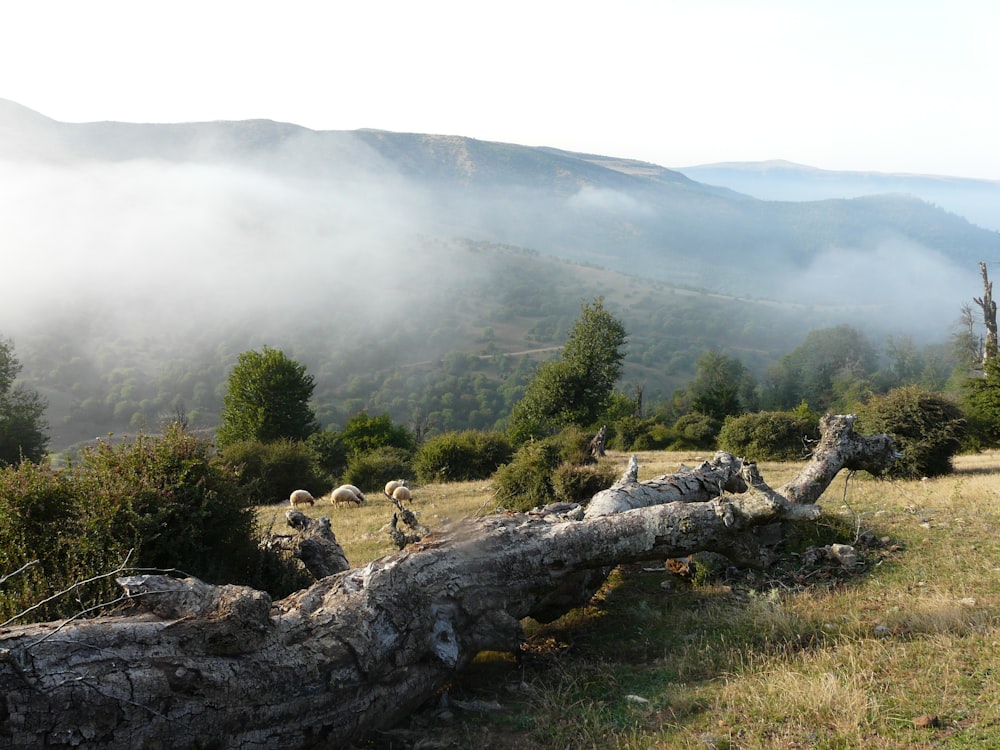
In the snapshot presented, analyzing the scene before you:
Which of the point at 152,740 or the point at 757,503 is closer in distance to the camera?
the point at 152,740

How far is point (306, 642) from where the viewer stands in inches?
196

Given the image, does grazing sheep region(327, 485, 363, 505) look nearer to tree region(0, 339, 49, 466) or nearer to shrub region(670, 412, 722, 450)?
tree region(0, 339, 49, 466)

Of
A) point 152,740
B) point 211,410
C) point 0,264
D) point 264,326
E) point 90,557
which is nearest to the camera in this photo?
point 152,740

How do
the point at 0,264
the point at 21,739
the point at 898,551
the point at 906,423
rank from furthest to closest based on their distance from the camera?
the point at 0,264, the point at 906,423, the point at 898,551, the point at 21,739

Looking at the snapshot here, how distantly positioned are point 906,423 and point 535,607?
50.7 ft

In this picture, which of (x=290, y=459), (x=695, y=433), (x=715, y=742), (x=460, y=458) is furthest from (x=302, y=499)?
(x=695, y=433)

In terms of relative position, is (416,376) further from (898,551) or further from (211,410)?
(898,551)

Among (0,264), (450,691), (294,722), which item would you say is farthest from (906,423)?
(0,264)

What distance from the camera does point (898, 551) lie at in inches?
328

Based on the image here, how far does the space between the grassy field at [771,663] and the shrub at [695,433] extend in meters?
33.7

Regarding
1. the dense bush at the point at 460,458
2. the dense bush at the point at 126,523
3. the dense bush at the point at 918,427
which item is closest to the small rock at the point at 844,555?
the dense bush at the point at 126,523

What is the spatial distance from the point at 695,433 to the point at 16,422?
39.9 m

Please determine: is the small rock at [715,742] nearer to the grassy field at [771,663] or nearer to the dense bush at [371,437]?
the grassy field at [771,663]

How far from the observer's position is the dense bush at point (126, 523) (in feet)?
20.6
